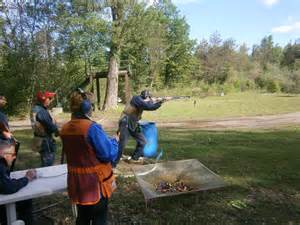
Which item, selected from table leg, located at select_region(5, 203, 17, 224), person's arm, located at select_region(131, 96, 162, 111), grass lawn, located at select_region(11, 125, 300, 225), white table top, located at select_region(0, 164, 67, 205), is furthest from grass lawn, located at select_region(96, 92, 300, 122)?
table leg, located at select_region(5, 203, 17, 224)

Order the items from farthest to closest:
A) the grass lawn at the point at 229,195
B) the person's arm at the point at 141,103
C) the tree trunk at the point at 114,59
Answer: the tree trunk at the point at 114,59, the person's arm at the point at 141,103, the grass lawn at the point at 229,195

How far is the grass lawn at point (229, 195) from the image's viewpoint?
4.58 m

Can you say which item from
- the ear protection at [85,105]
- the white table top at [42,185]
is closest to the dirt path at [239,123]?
the white table top at [42,185]

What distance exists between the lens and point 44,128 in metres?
5.48

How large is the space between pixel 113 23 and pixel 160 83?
2119 centimetres

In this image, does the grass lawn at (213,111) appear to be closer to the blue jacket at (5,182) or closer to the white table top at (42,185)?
the white table top at (42,185)

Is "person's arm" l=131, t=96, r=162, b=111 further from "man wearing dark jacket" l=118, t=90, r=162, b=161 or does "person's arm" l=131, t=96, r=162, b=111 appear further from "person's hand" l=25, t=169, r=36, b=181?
"person's hand" l=25, t=169, r=36, b=181

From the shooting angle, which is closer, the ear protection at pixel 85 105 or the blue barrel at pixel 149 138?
the ear protection at pixel 85 105

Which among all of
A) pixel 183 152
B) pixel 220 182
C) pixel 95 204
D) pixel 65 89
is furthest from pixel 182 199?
pixel 65 89

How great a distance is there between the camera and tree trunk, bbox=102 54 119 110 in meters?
21.3

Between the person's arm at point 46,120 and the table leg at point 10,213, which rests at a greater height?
the person's arm at point 46,120

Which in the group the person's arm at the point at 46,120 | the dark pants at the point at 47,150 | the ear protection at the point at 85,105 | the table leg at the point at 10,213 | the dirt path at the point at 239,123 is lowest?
the dirt path at the point at 239,123

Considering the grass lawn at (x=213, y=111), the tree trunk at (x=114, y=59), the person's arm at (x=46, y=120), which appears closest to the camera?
the person's arm at (x=46, y=120)

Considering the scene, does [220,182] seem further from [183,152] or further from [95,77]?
[95,77]
